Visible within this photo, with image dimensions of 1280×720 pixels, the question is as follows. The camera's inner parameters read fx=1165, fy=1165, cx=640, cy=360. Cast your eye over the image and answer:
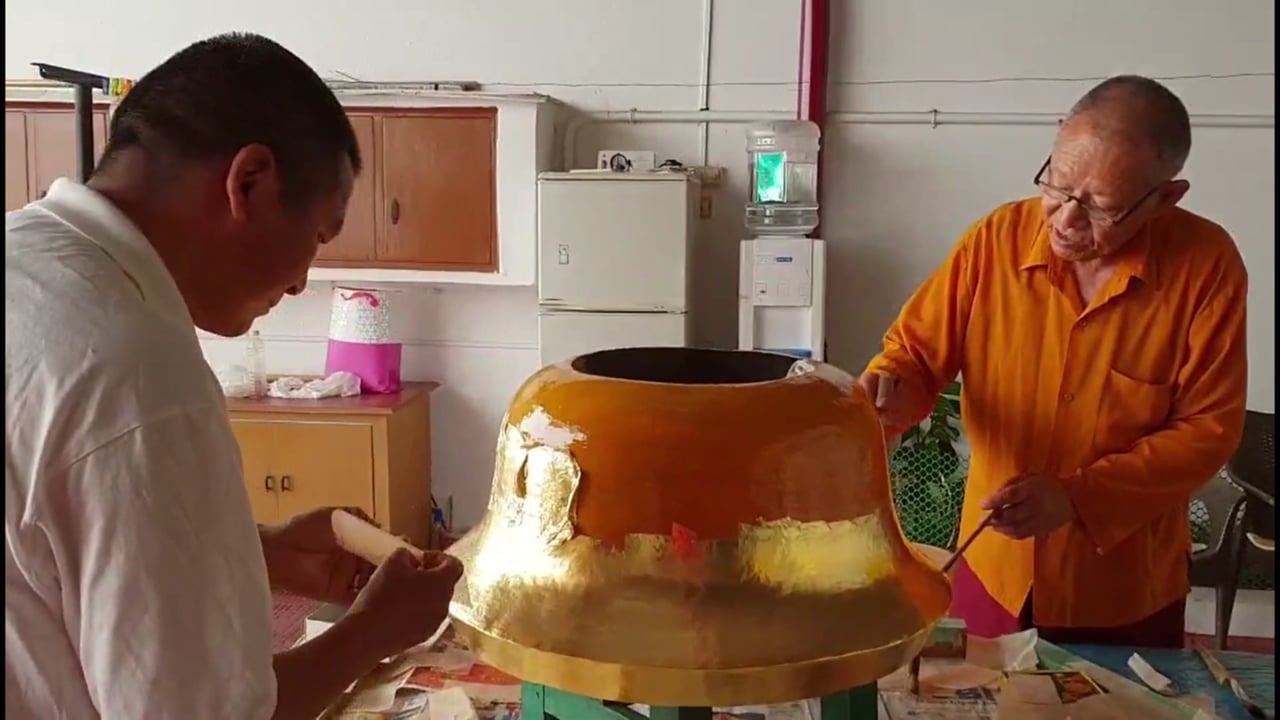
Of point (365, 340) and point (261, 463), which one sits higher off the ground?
point (365, 340)

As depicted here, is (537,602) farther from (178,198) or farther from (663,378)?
(178,198)

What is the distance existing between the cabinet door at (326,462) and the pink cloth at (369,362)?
26cm

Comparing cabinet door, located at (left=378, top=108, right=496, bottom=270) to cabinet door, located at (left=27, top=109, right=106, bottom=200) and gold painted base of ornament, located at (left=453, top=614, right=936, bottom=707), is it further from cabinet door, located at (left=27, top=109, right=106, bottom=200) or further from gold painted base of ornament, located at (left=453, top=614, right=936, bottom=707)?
gold painted base of ornament, located at (left=453, top=614, right=936, bottom=707)

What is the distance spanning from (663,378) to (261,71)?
2.16 ft

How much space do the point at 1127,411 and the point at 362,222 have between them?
2729 millimetres

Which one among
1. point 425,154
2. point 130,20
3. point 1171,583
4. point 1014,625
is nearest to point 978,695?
point 1014,625

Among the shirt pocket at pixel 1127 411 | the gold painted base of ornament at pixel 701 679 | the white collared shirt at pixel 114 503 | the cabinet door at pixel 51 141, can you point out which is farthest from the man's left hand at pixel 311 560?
the cabinet door at pixel 51 141

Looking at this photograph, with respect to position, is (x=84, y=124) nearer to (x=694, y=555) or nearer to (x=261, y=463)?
(x=261, y=463)

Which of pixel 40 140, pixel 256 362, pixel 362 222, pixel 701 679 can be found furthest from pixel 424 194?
pixel 701 679

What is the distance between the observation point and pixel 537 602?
118 centimetres

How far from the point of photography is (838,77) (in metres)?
3.92

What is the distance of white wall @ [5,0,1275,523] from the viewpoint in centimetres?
380

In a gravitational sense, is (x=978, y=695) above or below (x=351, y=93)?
below

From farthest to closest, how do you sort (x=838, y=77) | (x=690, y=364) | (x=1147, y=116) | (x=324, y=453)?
1. (x=838, y=77)
2. (x=324, y=453)
3. (x=1147, y=116)
4. (x=690, y=364)
